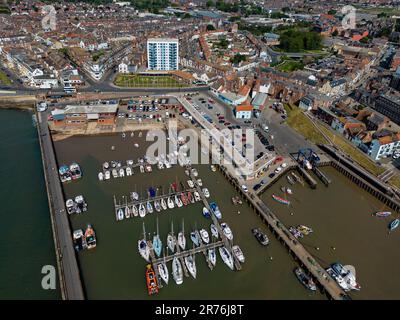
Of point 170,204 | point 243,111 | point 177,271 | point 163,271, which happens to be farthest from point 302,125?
point 163,271

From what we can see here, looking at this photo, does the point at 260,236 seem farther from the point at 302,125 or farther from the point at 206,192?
the point at 302,125

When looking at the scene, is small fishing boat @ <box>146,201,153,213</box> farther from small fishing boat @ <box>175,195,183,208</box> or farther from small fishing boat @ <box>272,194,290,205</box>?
small fishing boat @ <box>272,194,290,205</box>

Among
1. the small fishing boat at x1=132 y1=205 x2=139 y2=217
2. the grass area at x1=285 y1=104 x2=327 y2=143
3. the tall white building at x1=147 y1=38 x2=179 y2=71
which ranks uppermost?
the tall white building at x1=147 y1=38 x2=179 y2=71

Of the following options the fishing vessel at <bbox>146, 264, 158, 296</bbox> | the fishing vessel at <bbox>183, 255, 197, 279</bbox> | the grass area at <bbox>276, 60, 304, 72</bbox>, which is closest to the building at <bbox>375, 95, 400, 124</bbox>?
the grass area at <bbox>276, 60, 304, 72</bbox>

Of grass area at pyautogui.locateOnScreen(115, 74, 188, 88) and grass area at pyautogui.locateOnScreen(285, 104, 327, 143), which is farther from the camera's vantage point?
grass area at pyautogui.locateOnScreen(115, 74, 188, 88)

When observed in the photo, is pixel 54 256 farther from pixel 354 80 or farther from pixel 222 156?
pixel 354 80
